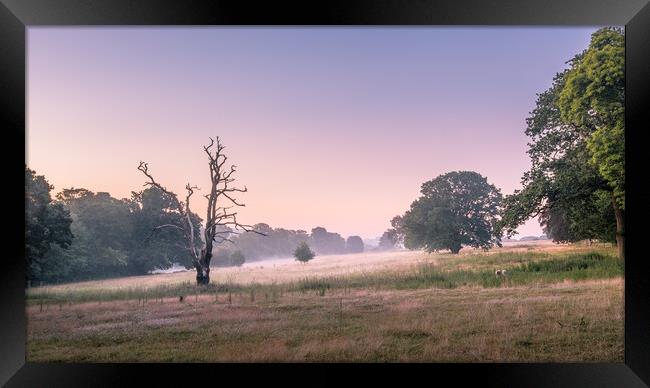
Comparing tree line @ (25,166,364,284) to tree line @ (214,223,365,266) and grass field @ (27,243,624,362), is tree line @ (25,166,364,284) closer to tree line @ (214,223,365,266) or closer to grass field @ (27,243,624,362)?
tree line @ (214,223,365,266)

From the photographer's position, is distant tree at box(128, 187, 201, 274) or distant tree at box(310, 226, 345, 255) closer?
distant tree at box(128, 187, 201, 274)

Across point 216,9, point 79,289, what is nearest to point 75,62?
point 216,9

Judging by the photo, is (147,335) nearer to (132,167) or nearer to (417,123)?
(132,167)

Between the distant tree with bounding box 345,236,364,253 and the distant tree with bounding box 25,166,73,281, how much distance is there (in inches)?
147

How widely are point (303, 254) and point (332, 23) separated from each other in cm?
296

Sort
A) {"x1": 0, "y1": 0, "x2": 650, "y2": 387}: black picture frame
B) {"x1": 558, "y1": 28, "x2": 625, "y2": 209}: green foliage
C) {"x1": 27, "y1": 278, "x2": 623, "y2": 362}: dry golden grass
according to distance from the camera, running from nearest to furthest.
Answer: {"x1": 0, "y1": 0, "x2": 650, "y2": 387}: black picture frame
{"x1": 27, "y1": 278, "x2": 623, "y2": 362}: dry golden grass
{"x1": 558, "y1": 28, "x2": 625, "y2": 209}: green foliage

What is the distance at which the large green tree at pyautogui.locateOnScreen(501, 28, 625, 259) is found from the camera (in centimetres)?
580

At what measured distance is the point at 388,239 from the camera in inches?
245

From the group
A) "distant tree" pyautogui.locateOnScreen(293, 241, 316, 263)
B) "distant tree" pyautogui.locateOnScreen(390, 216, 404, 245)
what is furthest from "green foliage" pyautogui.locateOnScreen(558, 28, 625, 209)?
"distant tree" pyautogui.locateOnScreen(293, 241, 316, 263)

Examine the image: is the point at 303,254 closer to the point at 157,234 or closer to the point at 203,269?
the point at 203,269

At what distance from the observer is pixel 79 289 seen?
19.9 feet

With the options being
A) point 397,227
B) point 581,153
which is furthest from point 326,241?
point 581,153

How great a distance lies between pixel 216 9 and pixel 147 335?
415cm

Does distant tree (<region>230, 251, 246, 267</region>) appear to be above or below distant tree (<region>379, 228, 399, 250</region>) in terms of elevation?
below
